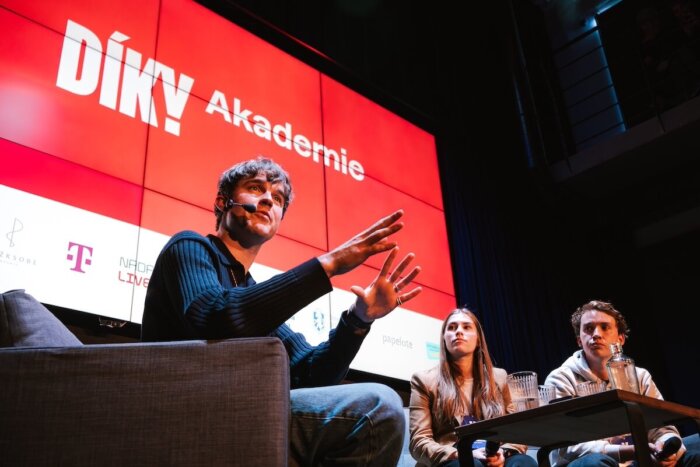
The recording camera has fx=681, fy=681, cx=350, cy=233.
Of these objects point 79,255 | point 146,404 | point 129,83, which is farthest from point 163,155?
point 146,404

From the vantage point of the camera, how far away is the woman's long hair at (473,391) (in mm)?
2725

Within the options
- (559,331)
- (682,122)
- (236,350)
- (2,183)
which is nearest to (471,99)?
(682,122)

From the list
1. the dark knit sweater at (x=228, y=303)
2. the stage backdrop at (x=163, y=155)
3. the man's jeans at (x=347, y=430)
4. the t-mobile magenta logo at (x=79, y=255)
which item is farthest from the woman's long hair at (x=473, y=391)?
the man's jeans at (x=347, y=430)

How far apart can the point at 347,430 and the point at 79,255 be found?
1833 millimetres

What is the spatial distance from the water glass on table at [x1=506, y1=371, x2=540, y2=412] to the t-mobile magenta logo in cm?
166

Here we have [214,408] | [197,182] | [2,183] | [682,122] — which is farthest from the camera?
[682,122]

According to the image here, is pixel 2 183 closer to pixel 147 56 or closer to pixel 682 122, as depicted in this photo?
pixel 147 56

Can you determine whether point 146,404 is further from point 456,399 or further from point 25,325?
point 456,399

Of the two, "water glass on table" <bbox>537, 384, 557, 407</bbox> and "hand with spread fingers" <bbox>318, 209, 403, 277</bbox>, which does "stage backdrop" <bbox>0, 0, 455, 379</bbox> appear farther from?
"hand with spread fingers" <bbox>318, 209, 403, 277</bbox>

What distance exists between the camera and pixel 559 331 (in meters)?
5.21

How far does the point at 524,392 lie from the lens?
2.03 metres

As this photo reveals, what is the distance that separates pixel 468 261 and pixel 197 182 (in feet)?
7.30

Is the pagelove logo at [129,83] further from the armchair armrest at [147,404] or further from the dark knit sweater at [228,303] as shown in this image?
the armchair armrest at [147,404]

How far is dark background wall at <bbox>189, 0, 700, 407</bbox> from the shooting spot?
4816 millimetres
